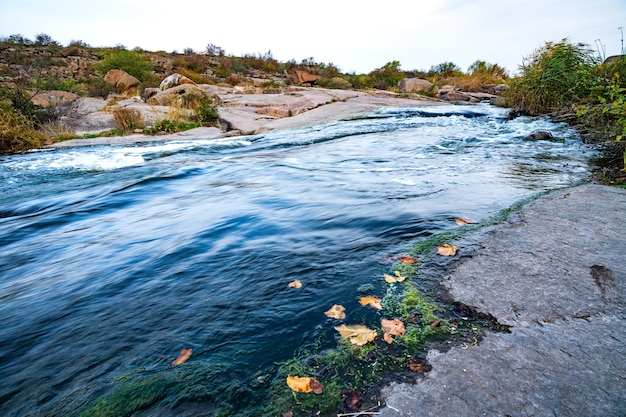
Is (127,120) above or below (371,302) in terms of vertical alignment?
above

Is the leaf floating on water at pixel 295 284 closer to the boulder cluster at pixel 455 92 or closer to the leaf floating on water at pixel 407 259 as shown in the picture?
the leaf floating on water at pixel 407 259

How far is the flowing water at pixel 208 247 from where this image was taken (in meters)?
1.49

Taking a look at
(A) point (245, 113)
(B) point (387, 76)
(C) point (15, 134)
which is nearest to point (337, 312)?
(C) point (15, 134)

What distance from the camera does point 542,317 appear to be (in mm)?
1396

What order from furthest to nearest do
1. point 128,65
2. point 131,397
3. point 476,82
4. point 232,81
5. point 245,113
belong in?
point 232,81 < point 128,65 < point 476,82 < point 245,113 < point 131,397

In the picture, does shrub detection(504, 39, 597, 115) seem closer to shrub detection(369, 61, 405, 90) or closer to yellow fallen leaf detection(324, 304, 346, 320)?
yellow fallen leaf detection(324, 304, 346, 320)

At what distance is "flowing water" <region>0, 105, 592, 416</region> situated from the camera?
1.49 meters

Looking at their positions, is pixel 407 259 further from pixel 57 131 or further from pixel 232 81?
pixel 232 81

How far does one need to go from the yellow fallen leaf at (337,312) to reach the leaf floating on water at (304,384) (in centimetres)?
40

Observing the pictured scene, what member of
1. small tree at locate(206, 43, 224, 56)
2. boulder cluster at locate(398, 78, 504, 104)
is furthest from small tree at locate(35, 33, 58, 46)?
boulder cluster at locate(398, 78, 504, 104)

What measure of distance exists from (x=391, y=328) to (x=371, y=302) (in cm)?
23

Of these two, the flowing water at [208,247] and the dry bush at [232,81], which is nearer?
the flowing water at [208,247]

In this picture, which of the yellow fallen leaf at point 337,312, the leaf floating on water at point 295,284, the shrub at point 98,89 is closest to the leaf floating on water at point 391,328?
the yellow fallen leaf at point 337,312

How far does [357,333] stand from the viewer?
4.79 feet
